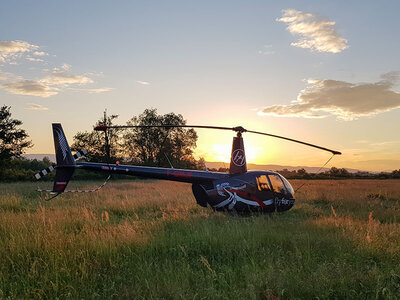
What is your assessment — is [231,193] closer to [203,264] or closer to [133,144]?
[203,264]

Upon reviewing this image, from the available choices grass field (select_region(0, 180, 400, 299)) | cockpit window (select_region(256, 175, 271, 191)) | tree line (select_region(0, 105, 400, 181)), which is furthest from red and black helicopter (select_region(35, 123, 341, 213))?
tree line (select_region(0, 105, 400, 181))

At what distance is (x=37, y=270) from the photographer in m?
4.77

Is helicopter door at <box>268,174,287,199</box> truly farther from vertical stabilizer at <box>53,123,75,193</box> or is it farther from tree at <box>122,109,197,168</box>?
tree at <box>122,109,197,168</box>

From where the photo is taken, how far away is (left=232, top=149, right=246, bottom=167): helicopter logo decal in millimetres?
10250

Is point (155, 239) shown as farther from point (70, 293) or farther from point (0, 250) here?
point (0, 250)

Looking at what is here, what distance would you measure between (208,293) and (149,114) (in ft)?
180

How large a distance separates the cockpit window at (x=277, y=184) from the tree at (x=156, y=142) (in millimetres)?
38262

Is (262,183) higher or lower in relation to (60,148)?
lower

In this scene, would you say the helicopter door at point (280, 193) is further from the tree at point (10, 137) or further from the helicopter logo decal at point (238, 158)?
the tree at point (10, 137)

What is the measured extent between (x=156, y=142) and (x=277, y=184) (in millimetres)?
43041

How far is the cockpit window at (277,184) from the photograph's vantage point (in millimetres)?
10190

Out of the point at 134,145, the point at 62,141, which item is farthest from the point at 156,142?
the point at 62,141

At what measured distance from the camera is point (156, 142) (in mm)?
51875

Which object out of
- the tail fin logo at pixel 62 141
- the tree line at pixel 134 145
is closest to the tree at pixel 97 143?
the tree line at pixel 134 145
